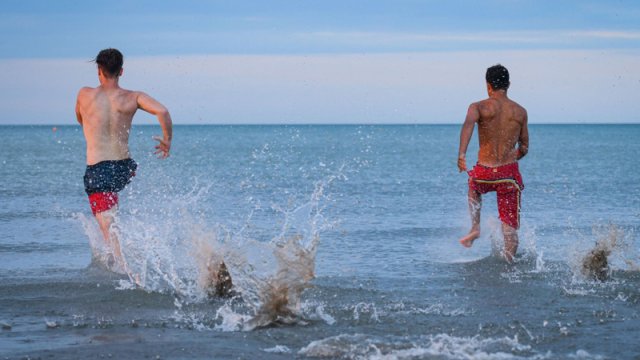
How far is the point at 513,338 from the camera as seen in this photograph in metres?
5.75

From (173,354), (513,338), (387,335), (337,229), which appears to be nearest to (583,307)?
(513,338)

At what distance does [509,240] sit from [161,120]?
3476 millimetres

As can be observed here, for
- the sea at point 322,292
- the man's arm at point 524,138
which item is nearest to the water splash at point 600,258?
the sea at point 322,292

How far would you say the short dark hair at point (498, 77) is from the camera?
8766 millimetres

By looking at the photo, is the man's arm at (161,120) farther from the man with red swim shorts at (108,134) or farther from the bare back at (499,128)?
the bare back at (499,128)

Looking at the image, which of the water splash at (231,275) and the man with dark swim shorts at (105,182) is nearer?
the water splash at (231,275)

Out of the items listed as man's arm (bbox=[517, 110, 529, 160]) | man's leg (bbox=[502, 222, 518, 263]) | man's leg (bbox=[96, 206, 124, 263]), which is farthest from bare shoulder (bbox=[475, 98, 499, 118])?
man's leg (bbox=[96, 206, 124, 263])

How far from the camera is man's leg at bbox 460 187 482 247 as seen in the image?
28.3ft

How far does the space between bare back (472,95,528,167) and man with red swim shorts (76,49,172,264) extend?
3069 millimetres

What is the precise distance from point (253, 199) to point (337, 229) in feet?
18.1

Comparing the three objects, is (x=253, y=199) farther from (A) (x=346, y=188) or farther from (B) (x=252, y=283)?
(B) (x=252, y=283)

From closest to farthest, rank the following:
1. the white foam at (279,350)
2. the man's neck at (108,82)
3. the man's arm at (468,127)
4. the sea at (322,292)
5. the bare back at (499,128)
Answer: the white foam at (279,350), the sea at (322,292), the man's neck at (108,82), the man's arm at (468,127), the bare back at (499,128)

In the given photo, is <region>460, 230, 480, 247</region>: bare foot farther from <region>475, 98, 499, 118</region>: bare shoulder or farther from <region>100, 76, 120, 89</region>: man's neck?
<region>100, 76, 120, 89</region>: man's neck

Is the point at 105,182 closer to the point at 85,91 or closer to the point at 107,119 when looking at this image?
the point at 107,119
